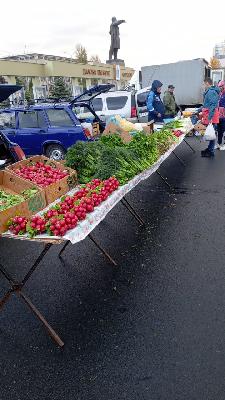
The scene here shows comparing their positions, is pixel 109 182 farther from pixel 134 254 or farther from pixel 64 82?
pixel 64 82

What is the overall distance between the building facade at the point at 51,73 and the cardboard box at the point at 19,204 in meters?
20.9

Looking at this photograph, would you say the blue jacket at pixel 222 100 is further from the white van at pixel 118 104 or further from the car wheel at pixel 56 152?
the car wheel at pixel 56 152

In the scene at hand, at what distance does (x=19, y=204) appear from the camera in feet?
11.3

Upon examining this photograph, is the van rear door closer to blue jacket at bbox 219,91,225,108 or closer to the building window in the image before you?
blue jacket at bbox 219,91,225,108

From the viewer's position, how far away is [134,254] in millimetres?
4727

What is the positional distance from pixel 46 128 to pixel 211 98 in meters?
4.68

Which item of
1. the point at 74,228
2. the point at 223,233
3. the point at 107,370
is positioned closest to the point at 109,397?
the point at 107,370

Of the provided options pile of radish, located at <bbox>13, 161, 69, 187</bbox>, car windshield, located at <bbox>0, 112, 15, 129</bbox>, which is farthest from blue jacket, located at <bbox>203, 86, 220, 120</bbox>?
pile of radish, located at <bbox>13, 161, 69, 187</bbox>

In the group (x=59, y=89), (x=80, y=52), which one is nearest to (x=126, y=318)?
(x=59, y=89)

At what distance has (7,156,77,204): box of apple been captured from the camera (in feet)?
13.9

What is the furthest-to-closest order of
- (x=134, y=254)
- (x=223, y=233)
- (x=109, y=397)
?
(x=223, y=233)
(x=134, y=254)
(x=109, y=397)

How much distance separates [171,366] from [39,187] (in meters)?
2.44

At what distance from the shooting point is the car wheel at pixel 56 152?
970 cm

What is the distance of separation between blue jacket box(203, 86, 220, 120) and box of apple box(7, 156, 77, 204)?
20.0ft
